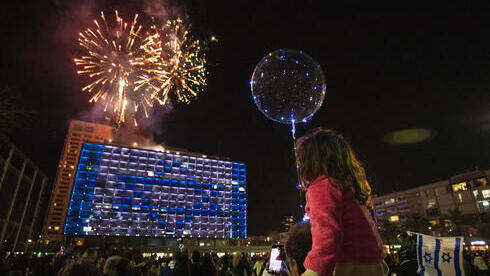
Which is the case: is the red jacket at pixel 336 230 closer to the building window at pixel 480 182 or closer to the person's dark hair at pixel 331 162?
the person's dark hair at pixel 331 162

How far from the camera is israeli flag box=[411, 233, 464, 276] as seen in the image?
4.55m

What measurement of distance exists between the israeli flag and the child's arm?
4272mm

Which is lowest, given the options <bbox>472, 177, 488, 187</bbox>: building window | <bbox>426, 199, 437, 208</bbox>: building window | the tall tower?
<bbox>426, 199, 437, 208</bbox>: building window

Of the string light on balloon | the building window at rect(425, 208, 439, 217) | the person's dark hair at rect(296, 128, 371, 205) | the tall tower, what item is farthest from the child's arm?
the tall tower

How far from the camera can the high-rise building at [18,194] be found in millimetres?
38500

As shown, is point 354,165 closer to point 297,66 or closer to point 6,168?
point 297,66

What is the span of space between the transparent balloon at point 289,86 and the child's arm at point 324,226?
5.01m

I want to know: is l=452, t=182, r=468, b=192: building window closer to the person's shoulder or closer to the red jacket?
the red jacket

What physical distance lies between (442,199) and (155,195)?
2811 inches

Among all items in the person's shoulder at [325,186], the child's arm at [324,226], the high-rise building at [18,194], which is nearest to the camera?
the child's arm at [324,226]

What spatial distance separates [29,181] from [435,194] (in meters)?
90.4

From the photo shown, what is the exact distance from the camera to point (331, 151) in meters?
1.95

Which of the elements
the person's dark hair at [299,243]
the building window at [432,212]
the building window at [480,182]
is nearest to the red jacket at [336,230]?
the person's dark hair at [299,243]

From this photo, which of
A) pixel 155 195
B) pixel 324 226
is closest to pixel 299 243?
pixel 324 226
